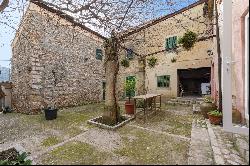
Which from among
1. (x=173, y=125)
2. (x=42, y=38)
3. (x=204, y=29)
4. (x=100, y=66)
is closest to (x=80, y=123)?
(x=173, y=125)

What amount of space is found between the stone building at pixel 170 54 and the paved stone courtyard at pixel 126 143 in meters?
6.04

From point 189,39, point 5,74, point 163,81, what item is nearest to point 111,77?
point 189,39

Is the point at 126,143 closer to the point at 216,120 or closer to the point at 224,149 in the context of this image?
the point at 224,149

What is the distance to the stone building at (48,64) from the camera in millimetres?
9203

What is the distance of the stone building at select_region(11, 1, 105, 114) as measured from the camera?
9203 millimetres

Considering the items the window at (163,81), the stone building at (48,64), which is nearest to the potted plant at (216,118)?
the stone building at (48,64)

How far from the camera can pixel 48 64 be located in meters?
9.77

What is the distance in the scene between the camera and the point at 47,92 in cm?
965

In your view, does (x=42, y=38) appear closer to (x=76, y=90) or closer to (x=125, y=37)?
(x=76, y=90)

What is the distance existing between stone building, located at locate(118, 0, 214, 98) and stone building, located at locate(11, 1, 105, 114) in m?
3.57

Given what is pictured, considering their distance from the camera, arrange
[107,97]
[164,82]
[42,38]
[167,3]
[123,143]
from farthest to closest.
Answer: [164,82] < [42,38] < [107,97] < [167,3] < [123,143]

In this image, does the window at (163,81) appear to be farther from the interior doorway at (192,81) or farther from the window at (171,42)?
the interior doorway at (192,81)

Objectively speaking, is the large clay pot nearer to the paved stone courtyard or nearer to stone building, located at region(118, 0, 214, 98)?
the paved stone courtyard

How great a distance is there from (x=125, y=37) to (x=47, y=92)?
18.8 feet
